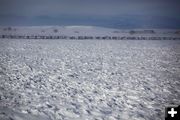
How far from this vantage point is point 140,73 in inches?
374

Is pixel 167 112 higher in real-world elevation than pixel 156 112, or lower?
higher

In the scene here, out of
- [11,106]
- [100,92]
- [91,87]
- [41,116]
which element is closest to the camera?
[41,116]

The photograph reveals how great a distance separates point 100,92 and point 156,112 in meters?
2.00

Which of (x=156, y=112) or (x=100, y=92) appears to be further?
(x=100, y=92)

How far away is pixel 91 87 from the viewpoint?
7.02 meters

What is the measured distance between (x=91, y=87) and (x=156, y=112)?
2.59 m

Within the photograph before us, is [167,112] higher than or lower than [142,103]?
higher

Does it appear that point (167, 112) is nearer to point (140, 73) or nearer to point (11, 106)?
point (11, 106)

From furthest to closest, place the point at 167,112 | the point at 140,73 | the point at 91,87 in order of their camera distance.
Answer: the point at 140,73 < the point at 91,87 < the point at 167,112

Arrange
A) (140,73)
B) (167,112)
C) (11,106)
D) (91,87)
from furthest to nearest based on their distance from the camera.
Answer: (140,73) < (91,87) < (11,106) < (167,112)

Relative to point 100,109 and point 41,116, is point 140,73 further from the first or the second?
point 41,116

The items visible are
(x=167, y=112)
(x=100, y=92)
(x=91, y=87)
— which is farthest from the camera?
(x=91, y=87)

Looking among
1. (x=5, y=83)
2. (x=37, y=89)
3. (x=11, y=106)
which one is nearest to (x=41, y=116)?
(x=11, y=106)

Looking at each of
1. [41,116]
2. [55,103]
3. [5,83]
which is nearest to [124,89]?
[55,103]
